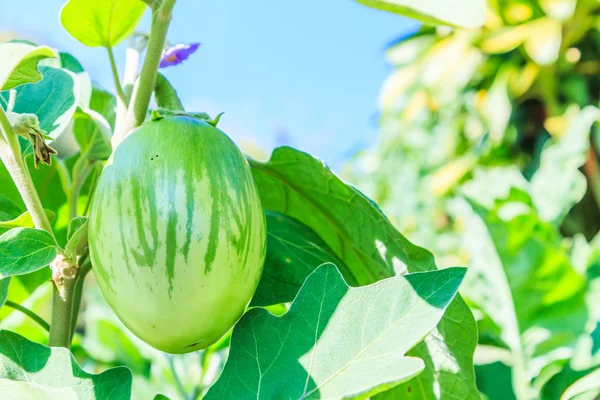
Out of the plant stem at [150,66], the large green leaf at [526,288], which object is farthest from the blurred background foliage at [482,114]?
the plant stem at [150,66]

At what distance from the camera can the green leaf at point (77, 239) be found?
0.31 m

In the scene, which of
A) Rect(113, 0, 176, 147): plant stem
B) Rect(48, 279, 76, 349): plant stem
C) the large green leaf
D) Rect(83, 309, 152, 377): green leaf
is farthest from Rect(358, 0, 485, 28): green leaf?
Rect(83, 309, 152, 377): green leaf

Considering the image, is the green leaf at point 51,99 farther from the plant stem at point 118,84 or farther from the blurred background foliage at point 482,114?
the blurred background foliage at point 482,114

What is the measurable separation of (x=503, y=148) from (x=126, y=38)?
7.91 ft

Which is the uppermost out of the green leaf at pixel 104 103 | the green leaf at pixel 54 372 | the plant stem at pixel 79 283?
the green leaf at pixel 104 103

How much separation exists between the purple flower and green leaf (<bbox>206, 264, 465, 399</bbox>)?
7.1 inches

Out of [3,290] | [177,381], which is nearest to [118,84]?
[3,290]

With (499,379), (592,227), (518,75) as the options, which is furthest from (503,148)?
(499,379)

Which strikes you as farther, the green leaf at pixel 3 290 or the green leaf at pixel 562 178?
the green leaf at pixel 562 178

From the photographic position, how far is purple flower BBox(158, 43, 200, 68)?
39 centimetres

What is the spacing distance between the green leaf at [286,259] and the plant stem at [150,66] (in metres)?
0.11

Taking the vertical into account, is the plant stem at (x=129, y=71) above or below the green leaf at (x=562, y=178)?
above

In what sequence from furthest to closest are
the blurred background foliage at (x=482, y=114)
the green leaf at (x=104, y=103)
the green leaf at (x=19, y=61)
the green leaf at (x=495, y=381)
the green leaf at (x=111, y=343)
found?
the blurred background foliage at (x=482, y=114), the green leaf at (x=111, y=343), the green leaf at (x=495, y=381), the green leaf at (x=104, y=103), the green leaf at (x=19, y=61)

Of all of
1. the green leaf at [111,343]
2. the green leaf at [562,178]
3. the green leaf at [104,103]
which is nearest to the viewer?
the green leaf at [104,103]
